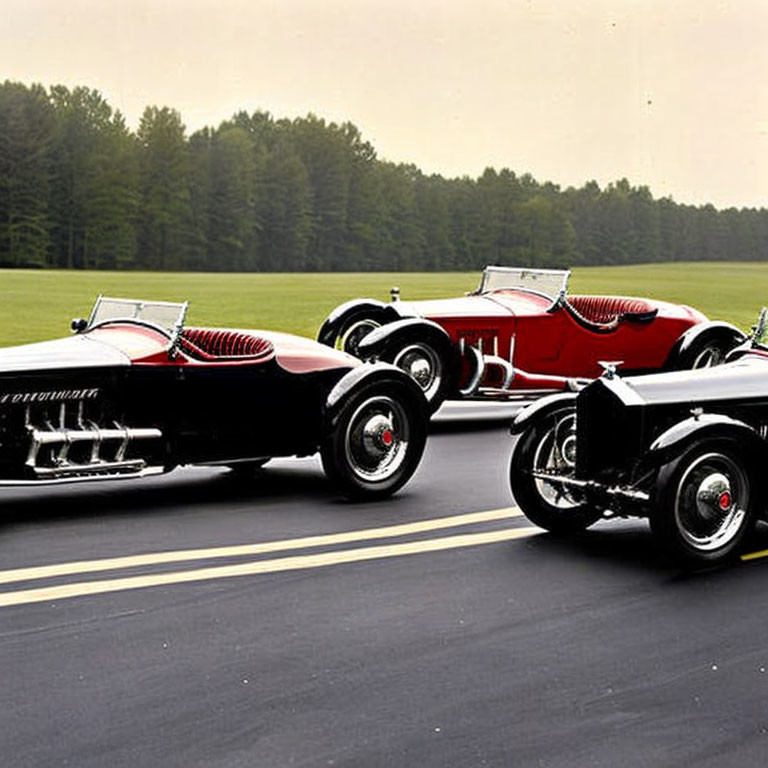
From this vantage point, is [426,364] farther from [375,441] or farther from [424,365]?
[375,441]

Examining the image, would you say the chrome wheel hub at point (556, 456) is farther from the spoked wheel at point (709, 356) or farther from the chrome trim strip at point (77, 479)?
the spoked wheel at point (709, 356)

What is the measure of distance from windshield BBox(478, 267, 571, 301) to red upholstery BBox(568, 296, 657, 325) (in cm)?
69

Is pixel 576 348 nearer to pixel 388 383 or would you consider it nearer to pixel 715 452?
pixel 388 383

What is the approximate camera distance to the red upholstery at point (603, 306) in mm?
13852

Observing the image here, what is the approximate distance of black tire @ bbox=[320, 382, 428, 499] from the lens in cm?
805

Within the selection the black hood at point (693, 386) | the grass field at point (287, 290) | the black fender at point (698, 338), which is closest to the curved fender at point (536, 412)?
the black hood at point (693, 386)

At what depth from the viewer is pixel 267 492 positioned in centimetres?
848

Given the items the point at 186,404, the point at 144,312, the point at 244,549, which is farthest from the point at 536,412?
the point at 144,312

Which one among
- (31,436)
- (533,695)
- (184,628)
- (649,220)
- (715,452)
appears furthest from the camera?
(649,220)

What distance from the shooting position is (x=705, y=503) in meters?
6.44

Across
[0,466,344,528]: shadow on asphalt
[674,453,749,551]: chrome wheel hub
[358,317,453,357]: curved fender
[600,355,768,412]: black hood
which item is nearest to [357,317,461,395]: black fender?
[358,317,453,357]: curved fender

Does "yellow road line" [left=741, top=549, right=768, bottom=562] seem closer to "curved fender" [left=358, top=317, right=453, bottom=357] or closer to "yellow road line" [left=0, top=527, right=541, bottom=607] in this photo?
"yellow road line" [left=0, top=527, right=541, bottom=607]

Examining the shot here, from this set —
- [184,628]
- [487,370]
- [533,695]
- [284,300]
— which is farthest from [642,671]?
[284,300]

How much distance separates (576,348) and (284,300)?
18518mm
